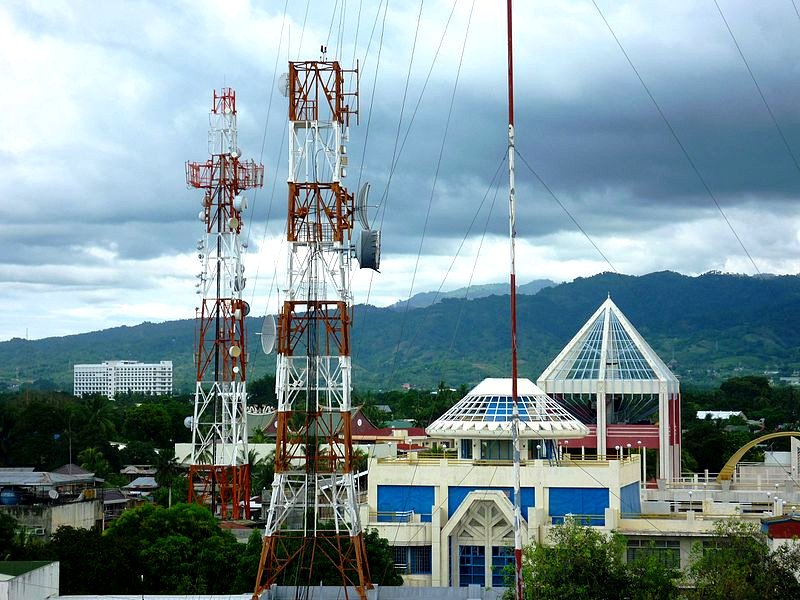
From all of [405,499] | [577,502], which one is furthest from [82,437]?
[577,502]

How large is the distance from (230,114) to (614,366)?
1262 inches

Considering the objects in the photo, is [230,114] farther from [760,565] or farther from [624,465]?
[760,565]

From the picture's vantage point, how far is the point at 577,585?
37.9 metres

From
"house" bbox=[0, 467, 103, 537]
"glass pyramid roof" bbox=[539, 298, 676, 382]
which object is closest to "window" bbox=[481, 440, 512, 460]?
"house" bbox=[0, 467, 103, 537]

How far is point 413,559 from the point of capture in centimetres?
5322

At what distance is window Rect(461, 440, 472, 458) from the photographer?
55.5m

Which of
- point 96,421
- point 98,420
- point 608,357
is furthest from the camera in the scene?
point 98,420

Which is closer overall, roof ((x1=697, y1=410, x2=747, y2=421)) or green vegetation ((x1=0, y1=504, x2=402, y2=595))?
green vegetation ((x1=0, y1=504, x2=402, y2=595))

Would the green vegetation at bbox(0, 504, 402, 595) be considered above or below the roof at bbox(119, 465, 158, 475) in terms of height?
below

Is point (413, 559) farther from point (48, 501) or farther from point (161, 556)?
point (48, 501)

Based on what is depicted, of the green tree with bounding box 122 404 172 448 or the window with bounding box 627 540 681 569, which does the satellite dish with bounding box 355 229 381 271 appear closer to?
the window with bounding box 627 540 681 569

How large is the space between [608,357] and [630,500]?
115 feet

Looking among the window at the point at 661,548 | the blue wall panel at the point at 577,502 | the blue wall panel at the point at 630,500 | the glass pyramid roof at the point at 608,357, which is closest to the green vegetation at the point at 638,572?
the window at the point at 661,548

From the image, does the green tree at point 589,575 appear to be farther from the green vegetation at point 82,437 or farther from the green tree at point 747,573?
the green vegetation at point 82,437
